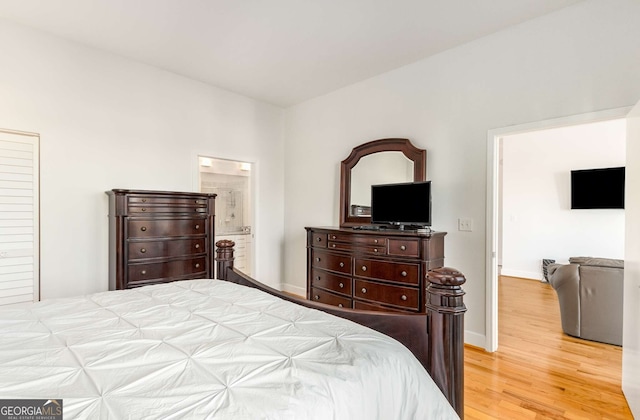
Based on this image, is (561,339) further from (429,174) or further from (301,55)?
(301,55)

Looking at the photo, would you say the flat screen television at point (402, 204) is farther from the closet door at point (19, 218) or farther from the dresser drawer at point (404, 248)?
the closet door at point (19, 218)

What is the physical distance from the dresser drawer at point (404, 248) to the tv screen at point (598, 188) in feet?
13.5

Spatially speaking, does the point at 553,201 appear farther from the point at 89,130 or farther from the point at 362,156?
the point at 89,130

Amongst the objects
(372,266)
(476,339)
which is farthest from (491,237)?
(372,266)

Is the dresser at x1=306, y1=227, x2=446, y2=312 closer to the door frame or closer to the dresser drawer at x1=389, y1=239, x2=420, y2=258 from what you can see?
the dresser drawer at x1=389, y1=239, x2=420, y2=258

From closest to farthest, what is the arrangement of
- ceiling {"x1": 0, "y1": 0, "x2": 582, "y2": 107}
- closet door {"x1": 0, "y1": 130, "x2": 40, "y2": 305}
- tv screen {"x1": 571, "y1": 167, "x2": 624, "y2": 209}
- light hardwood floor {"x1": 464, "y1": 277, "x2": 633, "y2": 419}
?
light hardwood floor {"x1": 464, "y1": 277, "x2": 633, "y2": 419}
ceiling {"x1": 0, "y1": 0, "x2": 582, "y2": 107}
closet door {"x1": 0, "y1": 130, "x2": 40, "y2": 305}
tv screen {"x1": 571, "y1": 167, "x2": 624, "y2": 209}

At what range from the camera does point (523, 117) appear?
2752 mm

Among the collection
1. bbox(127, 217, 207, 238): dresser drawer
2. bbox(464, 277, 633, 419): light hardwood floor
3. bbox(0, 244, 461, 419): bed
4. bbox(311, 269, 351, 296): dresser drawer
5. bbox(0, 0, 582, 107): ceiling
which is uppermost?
bbox(0, 0, 582, 107): ceiling

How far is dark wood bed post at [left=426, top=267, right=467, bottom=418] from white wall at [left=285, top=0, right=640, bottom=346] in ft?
6.79

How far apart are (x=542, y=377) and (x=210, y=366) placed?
104 inches

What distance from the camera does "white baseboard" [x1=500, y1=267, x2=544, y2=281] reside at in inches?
226

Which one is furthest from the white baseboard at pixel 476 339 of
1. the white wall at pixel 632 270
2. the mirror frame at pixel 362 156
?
the mirror frame at pixel 362 156

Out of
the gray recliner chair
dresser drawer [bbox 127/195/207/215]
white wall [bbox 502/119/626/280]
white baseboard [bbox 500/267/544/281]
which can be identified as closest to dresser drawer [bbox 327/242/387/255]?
dresser drawer [bbox 127/195/207/215]

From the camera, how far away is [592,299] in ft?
9.92
